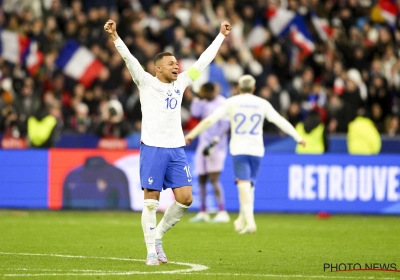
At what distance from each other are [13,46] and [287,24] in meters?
6.95

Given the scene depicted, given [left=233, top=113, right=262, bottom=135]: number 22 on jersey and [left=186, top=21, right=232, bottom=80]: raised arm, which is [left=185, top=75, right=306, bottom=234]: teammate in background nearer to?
[left=233, top=113, right=262, bottom=135]: number 22 on jersey

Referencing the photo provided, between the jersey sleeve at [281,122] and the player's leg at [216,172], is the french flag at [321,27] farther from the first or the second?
the jersey sleeve at [281,122]

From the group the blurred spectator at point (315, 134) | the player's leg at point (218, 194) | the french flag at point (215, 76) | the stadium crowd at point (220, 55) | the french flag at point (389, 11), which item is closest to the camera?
the player's leg at point (218, 194)

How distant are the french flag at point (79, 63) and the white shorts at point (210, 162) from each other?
6.68 meters

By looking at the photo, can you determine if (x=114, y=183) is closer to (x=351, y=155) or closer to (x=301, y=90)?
(x=351, y=155)

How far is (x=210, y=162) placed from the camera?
19219mm

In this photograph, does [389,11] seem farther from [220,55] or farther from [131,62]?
[131,62]

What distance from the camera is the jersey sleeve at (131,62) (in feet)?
37.0

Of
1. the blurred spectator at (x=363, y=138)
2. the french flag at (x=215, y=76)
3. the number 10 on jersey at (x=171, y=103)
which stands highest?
the french flag at (x=215, y=76)

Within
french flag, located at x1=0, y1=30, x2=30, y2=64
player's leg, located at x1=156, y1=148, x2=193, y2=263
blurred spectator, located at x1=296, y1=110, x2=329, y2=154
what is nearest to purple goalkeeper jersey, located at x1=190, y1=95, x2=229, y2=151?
blurred spectator, located at x1=296, y1=110, x2=329, y2=154

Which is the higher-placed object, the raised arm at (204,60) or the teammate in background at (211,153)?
the raised arm at (204,60)

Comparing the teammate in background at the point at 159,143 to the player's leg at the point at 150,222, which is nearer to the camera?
the player's leg at the point at 150,222

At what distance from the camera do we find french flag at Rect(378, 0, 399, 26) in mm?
27000

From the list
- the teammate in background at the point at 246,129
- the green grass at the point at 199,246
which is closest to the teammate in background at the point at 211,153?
the green grass at the point at 199,246
